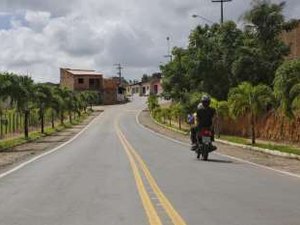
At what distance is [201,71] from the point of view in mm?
62844

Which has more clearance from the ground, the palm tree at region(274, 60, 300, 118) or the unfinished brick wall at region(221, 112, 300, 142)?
the palm tree at region(274, 60, 300, 118)

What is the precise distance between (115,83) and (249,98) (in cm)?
12505

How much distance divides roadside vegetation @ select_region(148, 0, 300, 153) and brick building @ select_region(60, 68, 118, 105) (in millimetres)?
84279

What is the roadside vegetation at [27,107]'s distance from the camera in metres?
44.6

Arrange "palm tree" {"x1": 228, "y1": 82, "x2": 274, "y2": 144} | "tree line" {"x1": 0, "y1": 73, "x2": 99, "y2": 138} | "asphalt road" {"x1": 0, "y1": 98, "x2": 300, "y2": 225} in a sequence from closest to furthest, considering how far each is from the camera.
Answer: "asphalt road" {"x1": 0, "y1": 98, "x2": 300, "y2": 225}, "palm tree" {"x1": 228, "y1": 82, "x2": 274, "y2": 144}, "tree line" {"x1": 0, "y1": 73, "x2": 99, "y2": 138}

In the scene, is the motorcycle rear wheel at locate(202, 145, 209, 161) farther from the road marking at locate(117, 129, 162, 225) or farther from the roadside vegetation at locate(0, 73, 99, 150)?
the roadside vegetation at locate(0, 73, 99, 150)

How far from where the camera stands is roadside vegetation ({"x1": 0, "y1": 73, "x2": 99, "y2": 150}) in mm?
44594

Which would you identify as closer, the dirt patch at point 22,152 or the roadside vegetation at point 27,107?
the dirt patch at point 22,152

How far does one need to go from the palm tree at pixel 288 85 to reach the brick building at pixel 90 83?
124 metres

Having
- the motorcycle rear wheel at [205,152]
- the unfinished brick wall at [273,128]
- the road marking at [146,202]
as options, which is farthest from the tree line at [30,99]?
the road marking at [146,202]

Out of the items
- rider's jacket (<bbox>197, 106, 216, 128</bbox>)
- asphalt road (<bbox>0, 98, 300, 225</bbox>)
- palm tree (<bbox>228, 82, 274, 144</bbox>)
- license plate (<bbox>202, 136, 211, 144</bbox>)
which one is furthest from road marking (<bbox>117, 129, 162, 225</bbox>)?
palm tree (<bbox>228, 82, 274, 144</bbox>)

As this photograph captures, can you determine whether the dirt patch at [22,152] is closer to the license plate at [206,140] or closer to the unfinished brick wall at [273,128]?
the license plate at [206,140]

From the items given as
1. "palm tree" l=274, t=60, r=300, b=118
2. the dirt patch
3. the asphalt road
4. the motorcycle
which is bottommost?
the dirt patch

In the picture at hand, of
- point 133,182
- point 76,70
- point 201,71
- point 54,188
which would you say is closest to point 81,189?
point 54,188
